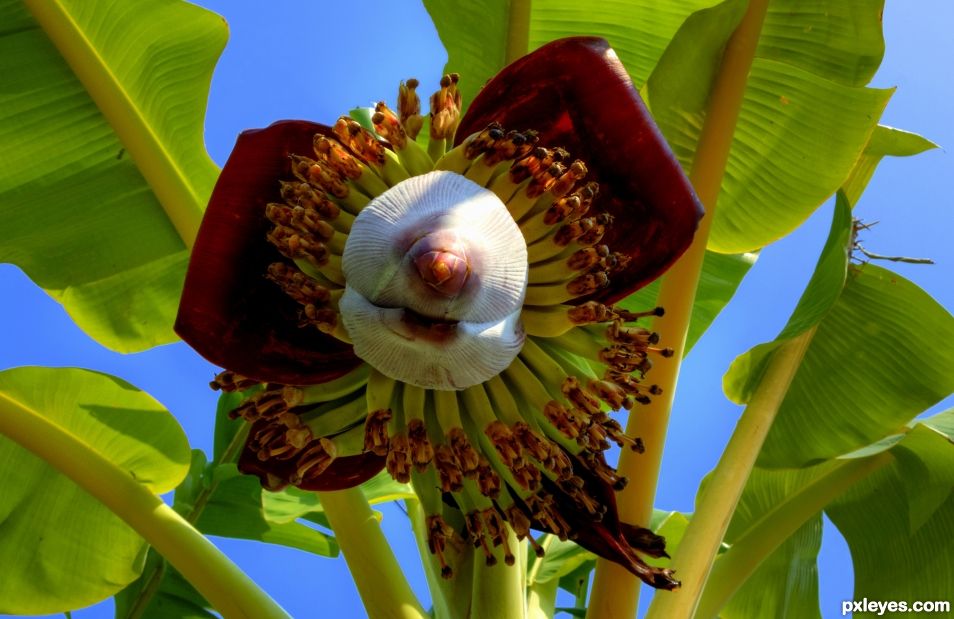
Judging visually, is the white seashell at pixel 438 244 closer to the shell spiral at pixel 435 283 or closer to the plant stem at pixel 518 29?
the shell spiral at pixel 435 283

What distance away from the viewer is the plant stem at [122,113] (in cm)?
197

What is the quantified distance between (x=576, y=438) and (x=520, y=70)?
0.56 m

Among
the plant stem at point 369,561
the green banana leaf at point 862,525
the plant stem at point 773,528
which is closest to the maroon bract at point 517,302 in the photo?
the plant stem at point 369,561

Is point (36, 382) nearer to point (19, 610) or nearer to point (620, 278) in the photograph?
point (19, 610)

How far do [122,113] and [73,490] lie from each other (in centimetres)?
84

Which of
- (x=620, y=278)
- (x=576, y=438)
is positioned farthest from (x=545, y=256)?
(x=576, y=438)

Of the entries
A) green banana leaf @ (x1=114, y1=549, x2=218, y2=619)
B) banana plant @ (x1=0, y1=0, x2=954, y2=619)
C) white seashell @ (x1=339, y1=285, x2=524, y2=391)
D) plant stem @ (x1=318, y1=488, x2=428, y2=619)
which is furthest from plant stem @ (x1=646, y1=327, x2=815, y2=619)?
green banana leaf @ (x1=114, y1=549, x2=218, y2=619)

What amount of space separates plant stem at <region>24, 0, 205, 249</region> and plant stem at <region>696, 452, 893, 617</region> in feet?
4.21

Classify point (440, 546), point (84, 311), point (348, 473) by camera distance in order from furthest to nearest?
1. point (84, 311)
2. point (348, 473)
3. point (440, 546)

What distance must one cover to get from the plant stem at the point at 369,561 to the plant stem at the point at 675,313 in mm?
353

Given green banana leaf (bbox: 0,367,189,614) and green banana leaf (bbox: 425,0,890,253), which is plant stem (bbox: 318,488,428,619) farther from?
green banana leaf (bbox: 425,0,890,253)

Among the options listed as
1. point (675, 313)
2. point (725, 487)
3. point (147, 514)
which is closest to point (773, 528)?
point (725, 487)

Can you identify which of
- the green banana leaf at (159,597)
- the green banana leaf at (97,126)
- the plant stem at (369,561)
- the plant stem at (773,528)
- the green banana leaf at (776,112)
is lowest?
the plant stem at (369,561)

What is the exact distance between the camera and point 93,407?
6.65 feet
